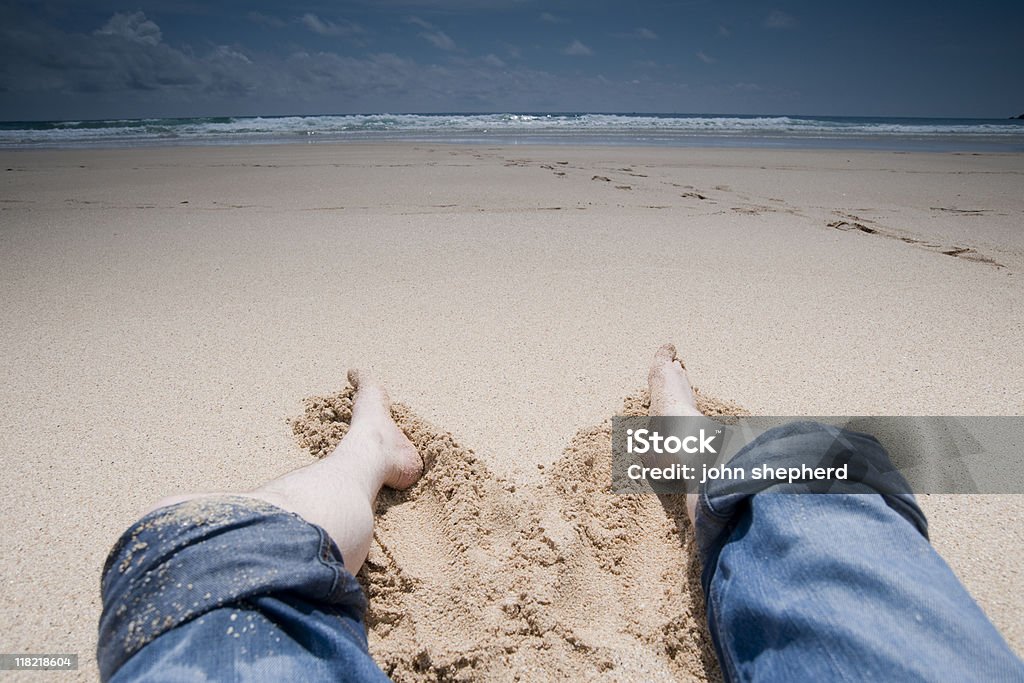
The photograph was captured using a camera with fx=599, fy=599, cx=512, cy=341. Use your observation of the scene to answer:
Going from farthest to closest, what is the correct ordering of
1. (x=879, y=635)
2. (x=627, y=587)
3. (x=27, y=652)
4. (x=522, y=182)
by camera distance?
(x=522, y=182), (x=627, y=587), (x=27, y=652), (x=879, y=635)

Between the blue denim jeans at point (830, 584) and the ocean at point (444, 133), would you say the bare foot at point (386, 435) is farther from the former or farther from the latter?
the ocean at point (444, 133)

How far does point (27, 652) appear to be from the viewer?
0.92m

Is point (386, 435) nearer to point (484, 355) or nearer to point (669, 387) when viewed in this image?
point (484, 355)

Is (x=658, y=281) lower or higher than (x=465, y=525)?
higher

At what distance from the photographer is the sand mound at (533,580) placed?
3.08 ft

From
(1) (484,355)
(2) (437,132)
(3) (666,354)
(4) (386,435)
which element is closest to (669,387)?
(3) (666,354)

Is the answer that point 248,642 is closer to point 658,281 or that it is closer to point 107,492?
point 107,492

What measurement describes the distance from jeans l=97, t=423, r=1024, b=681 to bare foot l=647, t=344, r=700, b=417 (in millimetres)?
545

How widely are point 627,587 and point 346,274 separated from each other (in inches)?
71.5

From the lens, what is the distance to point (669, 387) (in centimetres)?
153

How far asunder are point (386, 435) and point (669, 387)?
712 millimetres

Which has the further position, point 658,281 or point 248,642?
point 658,281

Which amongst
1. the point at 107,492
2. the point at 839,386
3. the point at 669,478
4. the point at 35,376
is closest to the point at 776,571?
the point at 669,478

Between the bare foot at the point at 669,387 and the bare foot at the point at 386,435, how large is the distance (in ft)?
1.97
